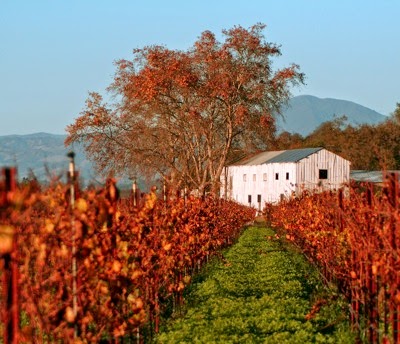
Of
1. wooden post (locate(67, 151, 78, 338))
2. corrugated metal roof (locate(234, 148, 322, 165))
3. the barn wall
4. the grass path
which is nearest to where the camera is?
wooden post (locate(67, 151, 78, 338))

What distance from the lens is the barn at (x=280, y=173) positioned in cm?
5972

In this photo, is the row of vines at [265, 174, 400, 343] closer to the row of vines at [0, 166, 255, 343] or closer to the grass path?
the grass path

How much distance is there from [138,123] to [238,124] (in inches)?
261

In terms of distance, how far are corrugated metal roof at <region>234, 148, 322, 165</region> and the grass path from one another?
4017 centimetres

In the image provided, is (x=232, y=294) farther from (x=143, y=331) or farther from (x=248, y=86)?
(x=248, y=86)

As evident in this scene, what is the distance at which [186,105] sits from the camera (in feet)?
162

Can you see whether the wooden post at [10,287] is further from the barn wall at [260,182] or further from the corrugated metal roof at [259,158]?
the corrugated metal roof at [259,158]

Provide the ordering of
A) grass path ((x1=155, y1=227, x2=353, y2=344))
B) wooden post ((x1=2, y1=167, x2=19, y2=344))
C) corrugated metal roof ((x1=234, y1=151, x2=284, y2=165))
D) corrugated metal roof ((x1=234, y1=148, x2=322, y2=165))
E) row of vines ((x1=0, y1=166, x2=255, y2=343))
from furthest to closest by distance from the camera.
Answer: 1. corrugated metal roof ((x1=234, y1=151, x2=284, y2=165))
2. corrugated metal roof ((x1=234, y1=148, x2=322, y2=165))
3. grass path ((x1=155, y1=227, x2=353, y2=344))
4. row of vines ((x1=0, y1=166, x2=255, y2=343))
5. wooden post ((x1=2, y1=167, x2=19, y2=344))

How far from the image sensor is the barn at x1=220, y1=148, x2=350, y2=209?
5972 cm

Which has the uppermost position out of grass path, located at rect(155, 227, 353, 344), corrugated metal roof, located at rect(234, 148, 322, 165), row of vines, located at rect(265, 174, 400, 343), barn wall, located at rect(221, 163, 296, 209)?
corrugated metal roof, located at rect(234, 148, 322, 165)

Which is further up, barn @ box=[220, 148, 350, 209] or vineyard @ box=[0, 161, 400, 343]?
barn @ box=[220, 148, 350, 209]

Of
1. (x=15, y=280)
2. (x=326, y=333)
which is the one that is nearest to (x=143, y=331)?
(x=326, y=333)

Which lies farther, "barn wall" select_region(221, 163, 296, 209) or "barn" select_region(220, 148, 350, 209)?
"barn wall" select_region(221, 163, 296, 209)

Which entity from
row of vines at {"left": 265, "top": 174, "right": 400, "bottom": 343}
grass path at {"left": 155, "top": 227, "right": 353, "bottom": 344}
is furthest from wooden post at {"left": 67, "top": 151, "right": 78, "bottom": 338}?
grass path at {"left": 155, "top": 227, "right": 353, "bottom": 344}
